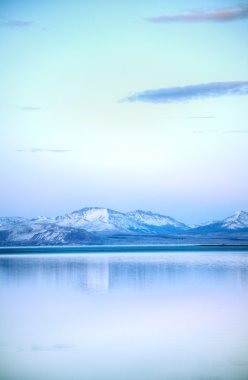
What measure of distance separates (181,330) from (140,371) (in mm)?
4404

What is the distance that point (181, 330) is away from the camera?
16.4 m

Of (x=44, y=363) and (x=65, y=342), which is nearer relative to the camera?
(x=44, y=363)

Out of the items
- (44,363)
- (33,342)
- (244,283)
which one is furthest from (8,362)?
(244,283)

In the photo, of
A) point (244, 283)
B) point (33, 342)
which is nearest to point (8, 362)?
point (33, 342)

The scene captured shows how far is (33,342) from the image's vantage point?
47.9 ft

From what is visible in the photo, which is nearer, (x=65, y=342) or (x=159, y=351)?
(x=159, y=351)

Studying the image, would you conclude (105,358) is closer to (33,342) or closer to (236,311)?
(33,342)

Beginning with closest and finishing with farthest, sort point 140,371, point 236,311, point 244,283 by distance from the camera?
point 140,371
point 236,311
point 244,283

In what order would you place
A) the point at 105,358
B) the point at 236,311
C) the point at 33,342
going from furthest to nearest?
the point at 236,311, the point at 33,342, the point at 105,358

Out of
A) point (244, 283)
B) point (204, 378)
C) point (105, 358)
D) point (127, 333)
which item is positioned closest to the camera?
point (204, 378)

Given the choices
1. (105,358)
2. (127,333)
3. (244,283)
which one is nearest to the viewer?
(105,358)

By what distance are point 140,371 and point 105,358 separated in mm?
1293

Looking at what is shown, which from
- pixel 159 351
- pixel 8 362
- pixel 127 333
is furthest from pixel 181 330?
pixel 8 362

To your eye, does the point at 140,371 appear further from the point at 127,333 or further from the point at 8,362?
the point at 127,333
